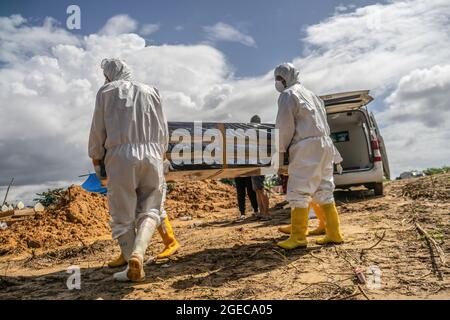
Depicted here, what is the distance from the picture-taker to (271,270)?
149 inches

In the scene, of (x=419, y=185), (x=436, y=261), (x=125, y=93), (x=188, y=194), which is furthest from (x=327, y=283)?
(x=188, y=194)

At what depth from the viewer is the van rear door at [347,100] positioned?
765 centimetres

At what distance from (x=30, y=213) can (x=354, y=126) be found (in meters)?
8.98

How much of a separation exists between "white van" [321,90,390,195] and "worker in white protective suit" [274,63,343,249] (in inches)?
140

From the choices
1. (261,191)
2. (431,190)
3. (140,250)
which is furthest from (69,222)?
(431,190)

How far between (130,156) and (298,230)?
2.06 metres

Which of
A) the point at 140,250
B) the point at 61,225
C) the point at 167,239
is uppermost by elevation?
the point at 140,250

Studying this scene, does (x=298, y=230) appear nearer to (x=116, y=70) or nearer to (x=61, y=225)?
(x=116, y=70)

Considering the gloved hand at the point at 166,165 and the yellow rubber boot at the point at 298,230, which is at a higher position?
the gloved hand at the point at 166,165

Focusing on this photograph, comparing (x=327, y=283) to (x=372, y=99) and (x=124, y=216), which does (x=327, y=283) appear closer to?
(x=124, y=216)

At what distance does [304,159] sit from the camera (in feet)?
14.4

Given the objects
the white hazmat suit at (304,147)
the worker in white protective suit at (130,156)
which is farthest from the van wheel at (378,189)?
the worker in white protective suit at (130,156)

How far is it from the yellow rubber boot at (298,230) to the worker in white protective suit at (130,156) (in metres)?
1.51

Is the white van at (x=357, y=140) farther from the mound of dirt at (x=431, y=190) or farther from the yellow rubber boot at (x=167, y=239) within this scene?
the yellow rubber boot at (x=167, y=239)
